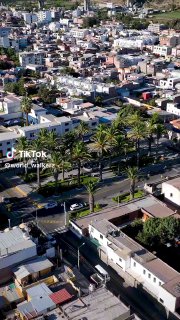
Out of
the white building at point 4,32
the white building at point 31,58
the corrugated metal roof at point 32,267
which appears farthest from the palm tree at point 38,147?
the white building at point 4,32

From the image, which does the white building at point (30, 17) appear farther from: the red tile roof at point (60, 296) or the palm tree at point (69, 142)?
the red tile roof at point (60, 296)

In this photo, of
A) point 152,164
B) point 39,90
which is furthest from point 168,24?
point 152,164

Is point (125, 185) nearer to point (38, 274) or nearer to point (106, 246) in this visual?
point (106, 246)

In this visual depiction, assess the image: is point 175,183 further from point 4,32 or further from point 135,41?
point 4,32

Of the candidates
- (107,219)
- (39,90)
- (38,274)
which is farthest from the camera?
(39,90)

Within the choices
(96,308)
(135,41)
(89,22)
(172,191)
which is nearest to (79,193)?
(172,191)
